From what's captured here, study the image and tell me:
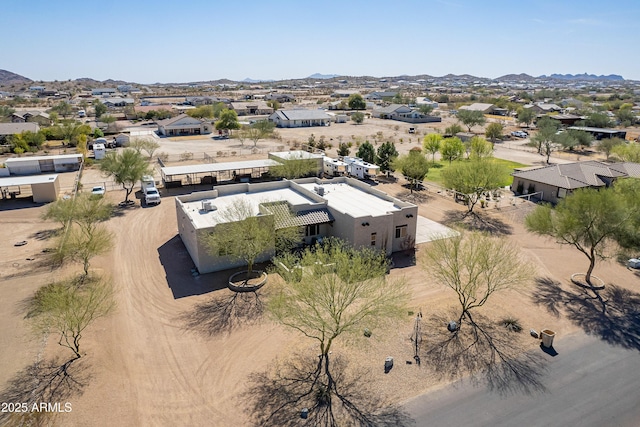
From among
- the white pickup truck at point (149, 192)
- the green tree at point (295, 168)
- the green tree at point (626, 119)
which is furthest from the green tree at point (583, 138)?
the white pickup truck at point (149, 192)

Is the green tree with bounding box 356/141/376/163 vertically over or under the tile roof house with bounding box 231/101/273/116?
over

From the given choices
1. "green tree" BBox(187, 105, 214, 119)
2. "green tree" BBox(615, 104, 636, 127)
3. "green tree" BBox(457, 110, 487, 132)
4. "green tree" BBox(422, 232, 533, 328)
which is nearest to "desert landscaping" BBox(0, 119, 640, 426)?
"green tree" BBox(422, 232, 533, 328)

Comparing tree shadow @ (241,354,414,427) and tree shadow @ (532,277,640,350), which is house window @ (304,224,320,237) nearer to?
tree shadow @ (241,354,414,427)

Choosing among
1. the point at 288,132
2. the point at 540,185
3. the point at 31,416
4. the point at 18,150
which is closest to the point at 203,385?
the point at 31,416

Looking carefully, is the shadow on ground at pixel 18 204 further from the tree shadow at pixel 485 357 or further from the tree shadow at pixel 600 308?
the tree shadow at pixel 600 308

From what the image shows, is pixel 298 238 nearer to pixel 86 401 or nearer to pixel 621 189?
pixel 86 401

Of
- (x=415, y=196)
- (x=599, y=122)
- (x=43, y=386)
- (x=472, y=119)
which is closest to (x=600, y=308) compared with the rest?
(x=415, y=196)
